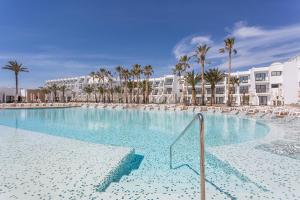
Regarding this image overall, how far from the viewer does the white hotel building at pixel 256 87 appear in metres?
41.5

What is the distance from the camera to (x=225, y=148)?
6.73 meters

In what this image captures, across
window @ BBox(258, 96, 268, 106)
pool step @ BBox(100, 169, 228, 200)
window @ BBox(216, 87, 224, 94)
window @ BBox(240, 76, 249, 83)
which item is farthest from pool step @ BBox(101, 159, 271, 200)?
window @ BBox(216, 87, 224, 94)

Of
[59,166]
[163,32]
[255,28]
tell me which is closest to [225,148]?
[59,166]

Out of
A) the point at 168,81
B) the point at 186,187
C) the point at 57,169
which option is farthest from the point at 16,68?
the point at 186,187

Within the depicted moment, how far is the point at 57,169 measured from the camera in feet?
16.5

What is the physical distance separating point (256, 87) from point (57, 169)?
5468 centimetres

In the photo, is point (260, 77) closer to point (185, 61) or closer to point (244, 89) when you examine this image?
point (244, 89)

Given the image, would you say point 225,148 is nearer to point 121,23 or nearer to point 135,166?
point 135,166

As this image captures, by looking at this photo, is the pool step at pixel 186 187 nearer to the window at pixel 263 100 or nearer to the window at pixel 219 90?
the window at pixel 263 100

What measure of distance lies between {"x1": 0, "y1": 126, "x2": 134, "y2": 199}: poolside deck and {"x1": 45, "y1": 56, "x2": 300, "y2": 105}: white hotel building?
3674 centimetres

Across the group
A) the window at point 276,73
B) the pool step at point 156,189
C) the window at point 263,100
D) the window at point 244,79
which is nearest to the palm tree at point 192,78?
the window at point 244,79

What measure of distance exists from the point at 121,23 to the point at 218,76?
17846 mm

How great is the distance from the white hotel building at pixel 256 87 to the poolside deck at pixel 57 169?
36.7 m

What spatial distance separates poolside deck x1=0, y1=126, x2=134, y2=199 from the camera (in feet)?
13.0
